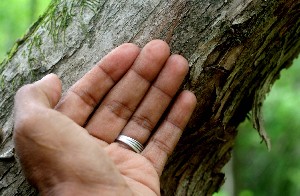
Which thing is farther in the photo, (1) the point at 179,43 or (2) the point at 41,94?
(1) the point at 179,43

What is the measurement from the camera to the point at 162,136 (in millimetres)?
2158

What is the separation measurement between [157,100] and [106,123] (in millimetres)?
274

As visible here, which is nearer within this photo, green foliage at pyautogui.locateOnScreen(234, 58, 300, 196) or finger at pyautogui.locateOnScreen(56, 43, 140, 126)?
finger at pyautogui.locateOnScreen(56, 43, 140, 126)

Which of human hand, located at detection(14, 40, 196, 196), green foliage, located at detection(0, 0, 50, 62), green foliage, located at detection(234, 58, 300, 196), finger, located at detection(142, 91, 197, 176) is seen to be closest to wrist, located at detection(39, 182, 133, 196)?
human hand, located at detection(14, 40, 196, 196)

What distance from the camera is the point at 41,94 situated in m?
1.87

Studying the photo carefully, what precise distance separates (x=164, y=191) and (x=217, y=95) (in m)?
0.63

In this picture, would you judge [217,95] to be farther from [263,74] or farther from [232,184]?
[232,184]

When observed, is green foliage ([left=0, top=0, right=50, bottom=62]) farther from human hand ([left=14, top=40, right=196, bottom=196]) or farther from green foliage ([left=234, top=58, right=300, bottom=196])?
human hand ([left=14, top=40, right=196, bottom=196])

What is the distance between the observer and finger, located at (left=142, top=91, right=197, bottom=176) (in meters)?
2.14

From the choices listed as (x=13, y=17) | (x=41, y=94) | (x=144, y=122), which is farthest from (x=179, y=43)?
(x=13, y=17)

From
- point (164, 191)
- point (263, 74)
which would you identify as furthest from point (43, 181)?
point (263, 74)

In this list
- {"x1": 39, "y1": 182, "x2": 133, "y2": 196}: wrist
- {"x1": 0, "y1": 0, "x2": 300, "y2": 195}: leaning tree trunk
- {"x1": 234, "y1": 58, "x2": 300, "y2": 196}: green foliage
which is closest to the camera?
{"x1": 39, "y1": 182, "x2": 133, "y2": 196}: wrist

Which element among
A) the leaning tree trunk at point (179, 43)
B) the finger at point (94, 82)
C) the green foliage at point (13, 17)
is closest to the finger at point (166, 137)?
the leaning tree trunk at point (179, 43)

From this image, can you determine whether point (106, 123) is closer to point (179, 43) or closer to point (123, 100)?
point (123, 100)
